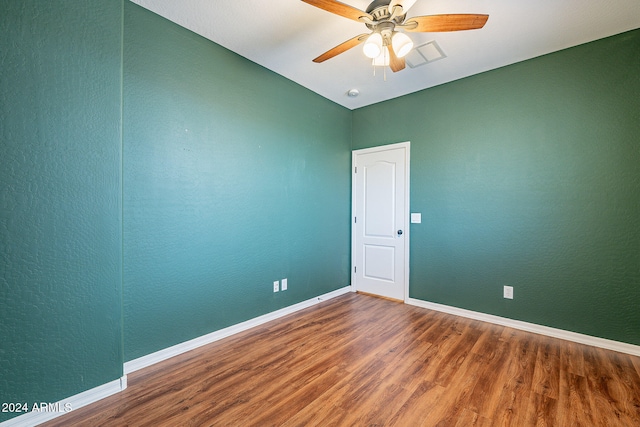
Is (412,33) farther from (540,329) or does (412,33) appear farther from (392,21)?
(540,329)

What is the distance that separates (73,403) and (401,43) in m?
3.14

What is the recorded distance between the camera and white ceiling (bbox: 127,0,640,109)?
2062mm

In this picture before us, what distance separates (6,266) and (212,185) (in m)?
1.40

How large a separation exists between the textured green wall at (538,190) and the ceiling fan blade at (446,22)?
1612 mm

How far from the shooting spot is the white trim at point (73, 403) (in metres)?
1.49

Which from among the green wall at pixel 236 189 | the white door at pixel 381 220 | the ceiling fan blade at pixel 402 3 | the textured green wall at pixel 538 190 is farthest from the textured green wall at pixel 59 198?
the textured green wall at pixel 538 190

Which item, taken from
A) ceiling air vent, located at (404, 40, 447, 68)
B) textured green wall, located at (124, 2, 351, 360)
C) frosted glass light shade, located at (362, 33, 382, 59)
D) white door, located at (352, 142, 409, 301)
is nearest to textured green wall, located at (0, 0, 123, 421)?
textured green wall, located at (124, 2, 351, 360)

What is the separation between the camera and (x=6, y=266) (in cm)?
146

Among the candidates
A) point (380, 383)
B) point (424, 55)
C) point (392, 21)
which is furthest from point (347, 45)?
point (380, 383)

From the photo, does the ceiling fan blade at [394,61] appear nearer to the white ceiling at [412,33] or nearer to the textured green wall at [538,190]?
the white ceiling at [412,33]

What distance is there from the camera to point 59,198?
5.25 ft

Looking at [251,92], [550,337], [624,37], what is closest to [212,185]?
[251,92]

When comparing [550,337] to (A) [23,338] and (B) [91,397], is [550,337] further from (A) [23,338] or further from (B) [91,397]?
(A) [23,338]

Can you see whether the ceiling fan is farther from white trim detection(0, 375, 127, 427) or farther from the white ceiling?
white trim detection(0, 375, 127, 427)
